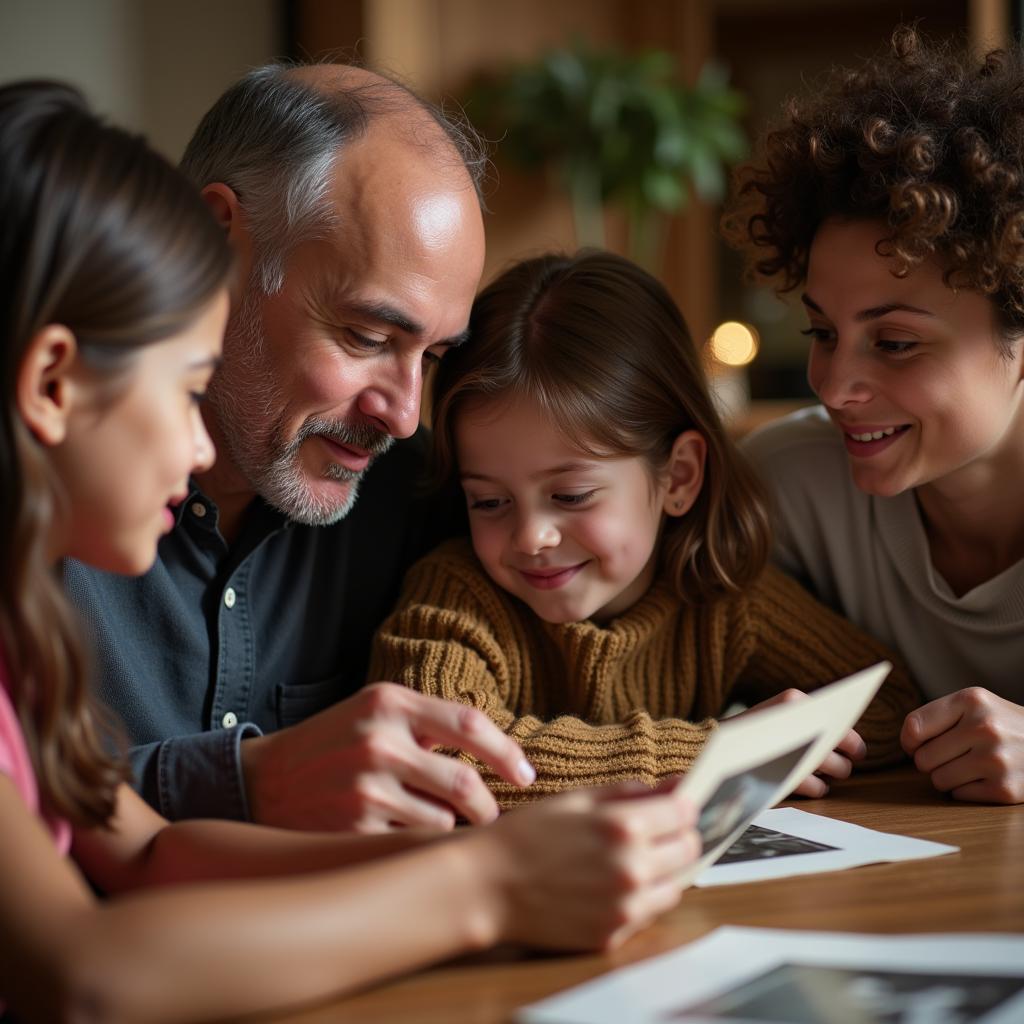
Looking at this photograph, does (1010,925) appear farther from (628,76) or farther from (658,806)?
(628,76)

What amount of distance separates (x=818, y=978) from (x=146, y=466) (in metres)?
0.59

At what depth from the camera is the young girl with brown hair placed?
761 mm

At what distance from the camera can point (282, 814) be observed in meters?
1.17

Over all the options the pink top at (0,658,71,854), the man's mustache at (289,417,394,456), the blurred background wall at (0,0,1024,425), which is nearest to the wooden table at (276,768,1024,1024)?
the pink top at (0,658,71,854)

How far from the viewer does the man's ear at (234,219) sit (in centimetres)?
157

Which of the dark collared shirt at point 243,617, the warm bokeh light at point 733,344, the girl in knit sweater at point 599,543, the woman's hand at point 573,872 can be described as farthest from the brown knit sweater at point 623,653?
the warm bokeh light at point 733,344

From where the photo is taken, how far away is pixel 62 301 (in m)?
0.88

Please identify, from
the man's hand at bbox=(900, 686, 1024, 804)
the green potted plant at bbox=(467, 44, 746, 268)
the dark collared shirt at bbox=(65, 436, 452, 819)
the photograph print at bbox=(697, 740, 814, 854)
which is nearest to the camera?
the photograph print at bbox=(697, 740, 814, 854)

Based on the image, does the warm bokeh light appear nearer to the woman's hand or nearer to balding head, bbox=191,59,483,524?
balding head, bbox=191,59,483,524

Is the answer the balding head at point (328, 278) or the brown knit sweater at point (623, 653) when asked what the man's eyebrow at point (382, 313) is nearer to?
the balding head at point (328, 278)

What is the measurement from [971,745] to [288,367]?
897mm

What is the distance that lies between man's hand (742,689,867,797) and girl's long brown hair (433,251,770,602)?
1.03 ft

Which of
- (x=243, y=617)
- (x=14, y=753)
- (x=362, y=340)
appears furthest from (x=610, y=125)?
(x=14, y=753)

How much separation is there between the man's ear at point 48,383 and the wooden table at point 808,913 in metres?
0.43
